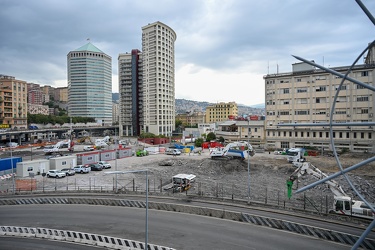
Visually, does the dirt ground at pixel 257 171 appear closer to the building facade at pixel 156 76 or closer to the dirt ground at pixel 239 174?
the dirt ground at pixel 239 174

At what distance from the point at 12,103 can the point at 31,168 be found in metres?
82.8

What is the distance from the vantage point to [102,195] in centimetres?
2880

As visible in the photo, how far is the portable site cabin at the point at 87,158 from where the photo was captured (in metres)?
48.4

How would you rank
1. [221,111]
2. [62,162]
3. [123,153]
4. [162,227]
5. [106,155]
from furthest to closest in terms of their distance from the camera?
[221,111]
[123,153]
[106,155]
[62,162]
[162,227]

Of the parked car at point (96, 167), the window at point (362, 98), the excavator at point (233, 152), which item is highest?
the window at point (362, 98)

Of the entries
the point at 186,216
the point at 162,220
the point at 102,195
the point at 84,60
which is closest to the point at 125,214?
the point at 162,220

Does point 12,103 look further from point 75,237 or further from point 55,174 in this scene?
point 75,237

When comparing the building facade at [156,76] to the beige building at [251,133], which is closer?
the beige building at [251,133]

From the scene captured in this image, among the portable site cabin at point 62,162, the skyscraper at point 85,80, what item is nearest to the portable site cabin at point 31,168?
the portable site cabin at point 62,162

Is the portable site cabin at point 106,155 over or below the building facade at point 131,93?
below

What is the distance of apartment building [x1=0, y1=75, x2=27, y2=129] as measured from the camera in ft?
340

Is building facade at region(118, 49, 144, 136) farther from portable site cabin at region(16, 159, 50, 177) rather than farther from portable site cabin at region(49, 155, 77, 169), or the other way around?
portable site cabin at region(16, 159, 50, 177)

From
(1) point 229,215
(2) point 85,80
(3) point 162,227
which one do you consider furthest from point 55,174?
(2) point 85,80

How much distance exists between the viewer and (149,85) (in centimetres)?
12338
